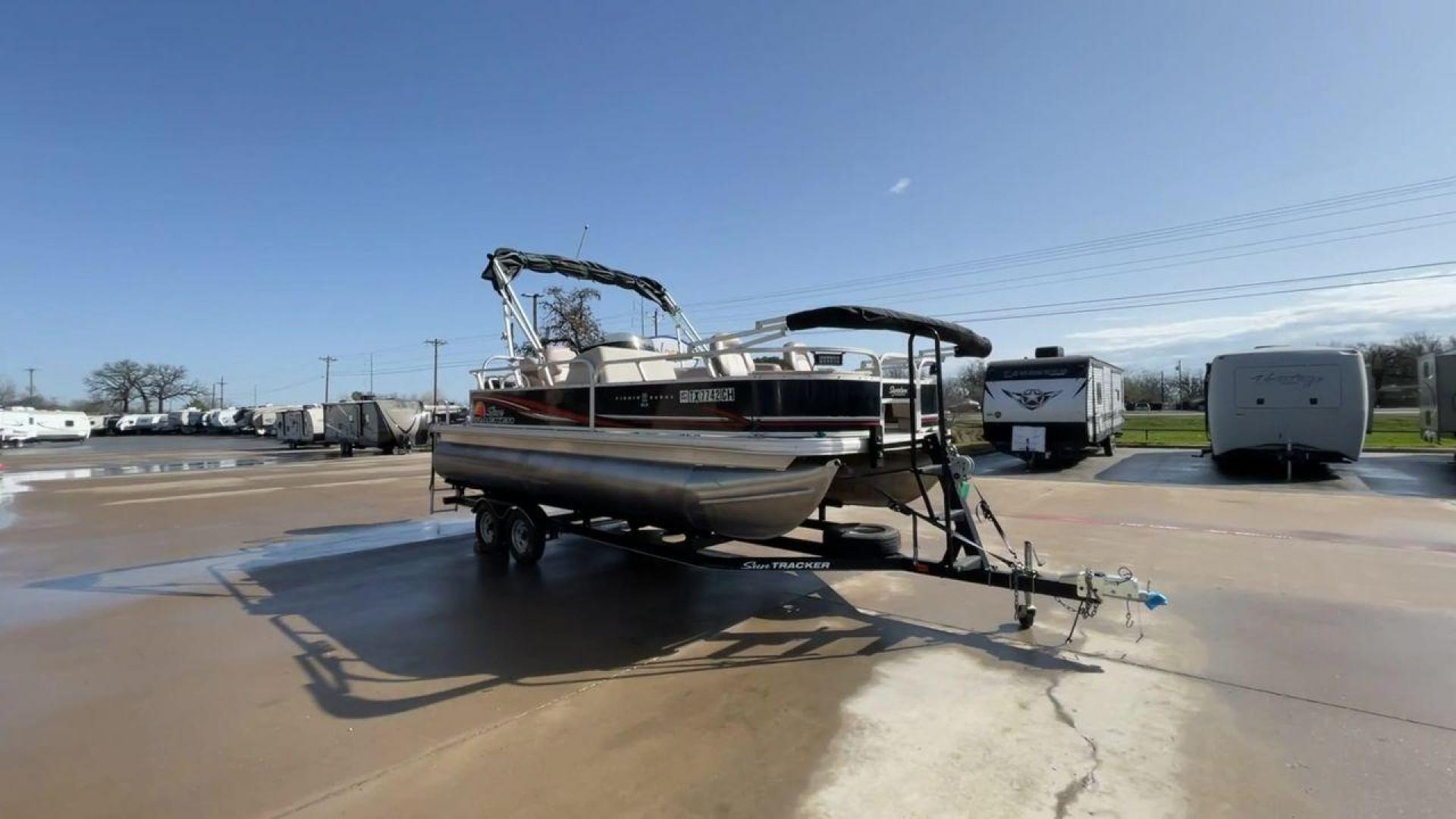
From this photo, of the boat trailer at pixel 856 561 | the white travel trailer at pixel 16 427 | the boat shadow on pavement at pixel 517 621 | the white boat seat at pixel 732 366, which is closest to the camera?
the boat shadow on pavement at pixel 517 621

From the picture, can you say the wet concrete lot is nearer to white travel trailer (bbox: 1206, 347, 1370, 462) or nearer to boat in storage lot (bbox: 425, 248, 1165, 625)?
boat in storage lot (bbox: 425, 248, 1165, 625)

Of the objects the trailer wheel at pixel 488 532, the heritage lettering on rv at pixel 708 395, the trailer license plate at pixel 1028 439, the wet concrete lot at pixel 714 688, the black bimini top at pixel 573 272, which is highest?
the black bimini top at pixel 573 272

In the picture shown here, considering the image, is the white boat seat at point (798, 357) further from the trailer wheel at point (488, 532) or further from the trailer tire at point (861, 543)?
the trailer wheel at point (488, 532)

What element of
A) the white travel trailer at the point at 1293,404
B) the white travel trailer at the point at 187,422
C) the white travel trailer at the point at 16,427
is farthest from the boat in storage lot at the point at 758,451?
the white travel trailer at the point at 187,422

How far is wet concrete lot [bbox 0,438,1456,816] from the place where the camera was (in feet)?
9.68

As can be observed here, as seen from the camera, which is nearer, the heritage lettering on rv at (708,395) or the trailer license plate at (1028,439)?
the heritage lettering on rv at (708,395)

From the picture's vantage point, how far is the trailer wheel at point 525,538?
7.04 m

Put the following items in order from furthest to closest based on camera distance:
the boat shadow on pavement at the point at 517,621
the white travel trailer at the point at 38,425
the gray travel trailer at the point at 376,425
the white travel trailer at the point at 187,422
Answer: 1. the white travel trailer at the point at 187,422
2. the white travel trailer at the point at 38,425
3. the gray travel trailer at the point at 376,425
4. the boat shadow on pavement at the point at 517,621

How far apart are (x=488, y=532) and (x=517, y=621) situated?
2.69 meters

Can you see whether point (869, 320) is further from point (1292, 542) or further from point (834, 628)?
point (1292, 542)

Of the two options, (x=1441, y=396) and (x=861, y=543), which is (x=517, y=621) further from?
(x=1441, y=396)

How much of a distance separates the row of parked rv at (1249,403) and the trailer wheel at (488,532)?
13852 mm

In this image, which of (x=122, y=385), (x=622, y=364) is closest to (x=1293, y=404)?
(x=622, y=364)

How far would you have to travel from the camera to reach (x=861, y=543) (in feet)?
17.2
